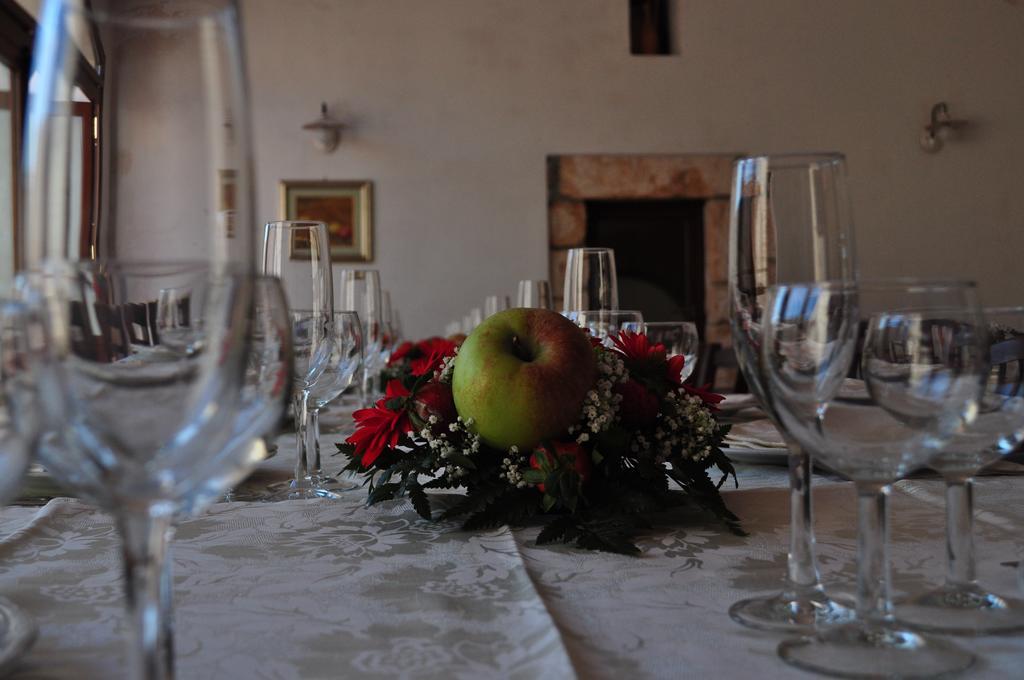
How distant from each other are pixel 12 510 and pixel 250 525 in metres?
0.24

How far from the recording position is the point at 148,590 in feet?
1.18

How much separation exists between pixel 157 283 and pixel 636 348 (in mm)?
590

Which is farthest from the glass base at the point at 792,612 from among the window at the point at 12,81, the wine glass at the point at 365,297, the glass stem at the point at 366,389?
the window at the point at 12,81

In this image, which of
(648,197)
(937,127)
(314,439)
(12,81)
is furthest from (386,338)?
(937,127)

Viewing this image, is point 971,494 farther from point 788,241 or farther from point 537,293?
point 537,293

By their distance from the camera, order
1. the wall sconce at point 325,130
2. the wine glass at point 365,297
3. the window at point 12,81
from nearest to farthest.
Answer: the wine glass at point 365,297
the window at point 12,81
the wall sconce at point 325,130

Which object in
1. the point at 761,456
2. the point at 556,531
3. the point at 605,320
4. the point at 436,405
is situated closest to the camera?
the point at 556,531

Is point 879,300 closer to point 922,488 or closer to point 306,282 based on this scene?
point 922,488

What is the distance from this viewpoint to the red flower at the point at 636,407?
2.86ft

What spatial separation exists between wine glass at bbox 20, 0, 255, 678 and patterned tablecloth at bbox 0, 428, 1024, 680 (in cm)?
17

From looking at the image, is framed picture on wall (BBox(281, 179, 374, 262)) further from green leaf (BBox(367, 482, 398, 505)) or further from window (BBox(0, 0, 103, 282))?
green leaf (BBox(367, 482, 398, 505))

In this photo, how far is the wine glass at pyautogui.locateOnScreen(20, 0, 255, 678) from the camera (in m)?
0.36

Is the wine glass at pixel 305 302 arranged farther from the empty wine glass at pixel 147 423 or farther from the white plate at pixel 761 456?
the empty wine glass at pixel 147 423

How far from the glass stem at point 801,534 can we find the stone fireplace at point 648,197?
543 centimetres
